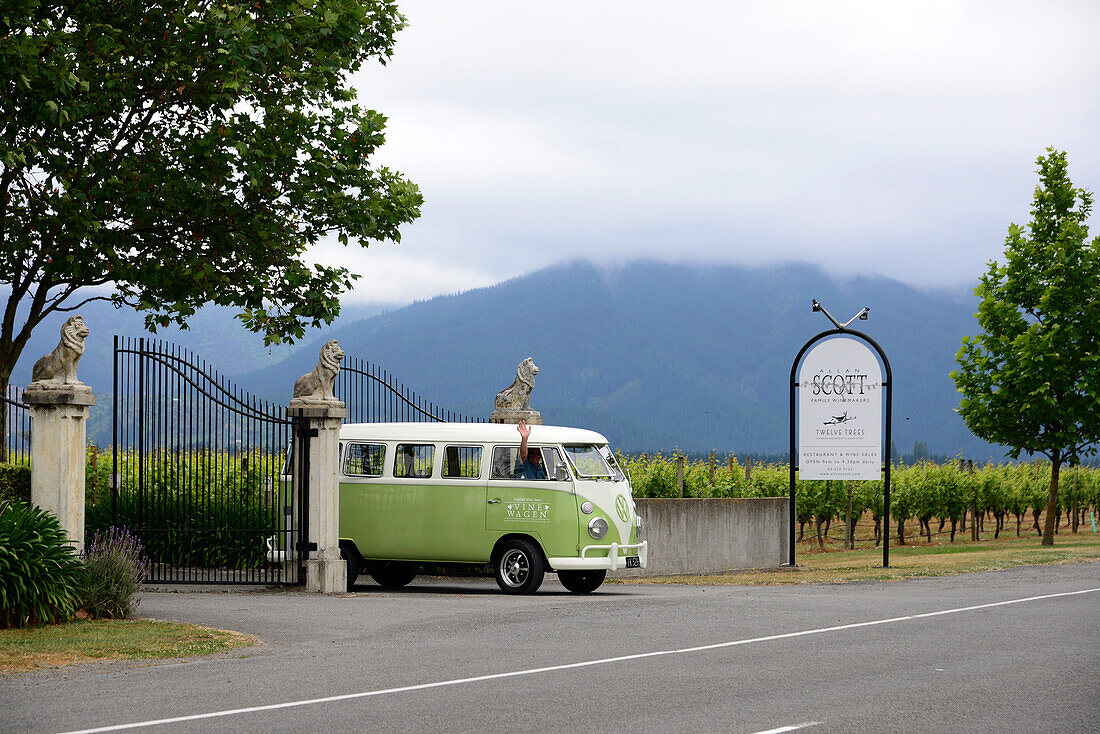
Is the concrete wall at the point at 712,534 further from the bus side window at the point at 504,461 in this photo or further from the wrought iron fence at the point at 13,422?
the wrought iron fence at the point at 13,422

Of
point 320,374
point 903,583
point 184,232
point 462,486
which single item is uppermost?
Answer: point 184,232

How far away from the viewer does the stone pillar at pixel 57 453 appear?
588 inches

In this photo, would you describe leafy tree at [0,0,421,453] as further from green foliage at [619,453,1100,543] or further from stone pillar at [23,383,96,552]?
green foliage at [619,453,1100,543]

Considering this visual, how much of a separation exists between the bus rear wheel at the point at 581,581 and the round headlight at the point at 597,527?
1171mm

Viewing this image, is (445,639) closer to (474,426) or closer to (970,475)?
(474,426)

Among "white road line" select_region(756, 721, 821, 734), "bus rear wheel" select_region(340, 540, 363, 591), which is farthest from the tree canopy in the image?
"white road line" select_region(756, 721, 821, 734)

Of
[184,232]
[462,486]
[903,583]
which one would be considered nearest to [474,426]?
[462,486]

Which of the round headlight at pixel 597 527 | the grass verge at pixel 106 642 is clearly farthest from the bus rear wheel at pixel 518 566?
the grass verge at pixel 106 642

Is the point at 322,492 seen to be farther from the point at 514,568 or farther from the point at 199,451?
the point at 199,451

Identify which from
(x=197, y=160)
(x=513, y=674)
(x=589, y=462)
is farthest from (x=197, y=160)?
(x=513, y=674)

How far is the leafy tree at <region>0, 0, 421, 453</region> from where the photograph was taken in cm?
1728

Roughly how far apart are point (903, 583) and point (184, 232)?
12348 millimetres

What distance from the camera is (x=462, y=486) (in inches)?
728

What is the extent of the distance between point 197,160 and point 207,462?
4168 mm
